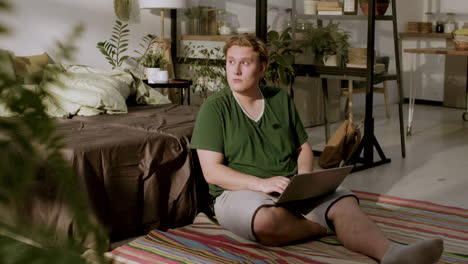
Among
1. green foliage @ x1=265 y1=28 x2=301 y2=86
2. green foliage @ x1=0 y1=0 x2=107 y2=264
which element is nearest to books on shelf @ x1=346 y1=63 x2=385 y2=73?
green foliage @ x1=265 y1=28 x2=301 y2=86

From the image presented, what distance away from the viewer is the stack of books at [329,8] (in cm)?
508

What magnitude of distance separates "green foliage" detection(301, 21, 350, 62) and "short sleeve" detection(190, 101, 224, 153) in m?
2.65

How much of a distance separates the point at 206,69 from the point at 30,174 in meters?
5.65

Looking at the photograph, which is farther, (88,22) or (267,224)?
(88,22)

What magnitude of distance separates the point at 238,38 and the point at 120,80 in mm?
1810

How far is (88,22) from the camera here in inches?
172

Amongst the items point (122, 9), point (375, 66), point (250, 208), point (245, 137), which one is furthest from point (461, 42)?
point (250, 208)

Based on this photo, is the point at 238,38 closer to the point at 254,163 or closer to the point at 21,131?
the point at 254,163

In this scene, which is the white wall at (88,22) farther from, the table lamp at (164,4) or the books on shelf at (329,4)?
the books on shelf at (329,4)

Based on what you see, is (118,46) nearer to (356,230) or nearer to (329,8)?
(329,8)

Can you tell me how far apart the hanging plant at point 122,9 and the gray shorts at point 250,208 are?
3.21 meters

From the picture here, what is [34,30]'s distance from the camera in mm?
4859

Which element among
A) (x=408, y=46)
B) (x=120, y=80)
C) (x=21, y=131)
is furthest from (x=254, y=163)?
(x=408, y=46)

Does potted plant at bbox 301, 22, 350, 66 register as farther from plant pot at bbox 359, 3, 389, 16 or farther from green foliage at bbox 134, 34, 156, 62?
green foliage at bbox 134, 34, 156, 62
